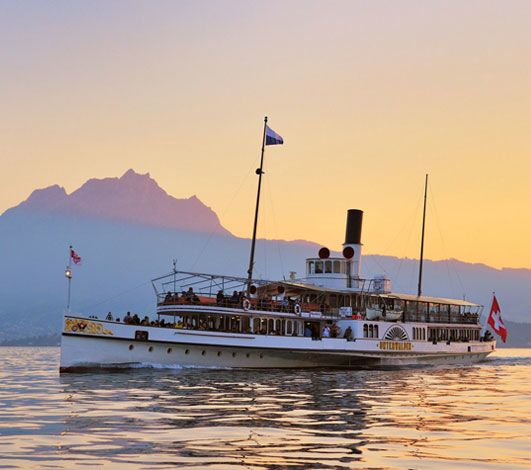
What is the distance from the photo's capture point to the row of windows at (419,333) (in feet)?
214

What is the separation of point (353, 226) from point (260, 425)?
151ft

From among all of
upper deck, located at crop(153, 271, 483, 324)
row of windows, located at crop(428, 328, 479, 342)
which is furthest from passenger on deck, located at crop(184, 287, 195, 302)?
row of windows, located at crop(428, 328, 479, 342)

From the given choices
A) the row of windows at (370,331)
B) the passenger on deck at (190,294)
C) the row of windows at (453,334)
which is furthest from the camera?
the row of windows at (453,334)

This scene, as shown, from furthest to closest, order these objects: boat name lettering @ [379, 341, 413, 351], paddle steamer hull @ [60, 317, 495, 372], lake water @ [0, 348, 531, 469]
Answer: boat name lettering @ [379, 341, 413, 351] < paddle steamer hull @ [60, 317, 495, 372] < lake water @ [0, 348, 531, 469]

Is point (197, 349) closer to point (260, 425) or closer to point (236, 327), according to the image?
point (236, 327)

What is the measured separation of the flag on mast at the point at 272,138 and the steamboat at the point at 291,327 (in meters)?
0.27

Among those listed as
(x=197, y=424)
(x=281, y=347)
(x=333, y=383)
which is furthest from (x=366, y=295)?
(x=197, y=424)

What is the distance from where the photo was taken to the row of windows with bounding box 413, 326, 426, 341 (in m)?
65.4

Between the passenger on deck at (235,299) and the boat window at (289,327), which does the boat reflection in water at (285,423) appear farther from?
the boat window at (289,327)

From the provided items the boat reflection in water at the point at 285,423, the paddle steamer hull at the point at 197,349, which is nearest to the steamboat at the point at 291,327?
the paddle steamer hull at the point at 197,349

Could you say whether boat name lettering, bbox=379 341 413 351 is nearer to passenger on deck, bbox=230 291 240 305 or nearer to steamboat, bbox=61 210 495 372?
steamboat, bbox=61 210 495 372

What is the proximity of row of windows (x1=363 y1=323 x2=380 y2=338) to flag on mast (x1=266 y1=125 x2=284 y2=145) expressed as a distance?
15110mm

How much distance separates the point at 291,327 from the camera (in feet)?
185

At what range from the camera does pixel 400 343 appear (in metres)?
62.4
